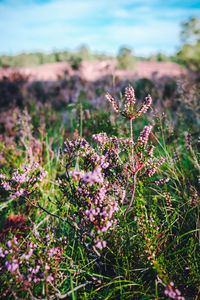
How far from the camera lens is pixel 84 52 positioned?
34.4 meters

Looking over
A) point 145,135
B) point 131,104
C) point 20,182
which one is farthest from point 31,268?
point 131,104

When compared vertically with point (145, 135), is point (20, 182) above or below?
below

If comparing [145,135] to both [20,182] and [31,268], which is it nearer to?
[20,182]

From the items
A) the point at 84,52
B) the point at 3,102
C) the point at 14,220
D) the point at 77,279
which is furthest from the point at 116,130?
the point at 84,52

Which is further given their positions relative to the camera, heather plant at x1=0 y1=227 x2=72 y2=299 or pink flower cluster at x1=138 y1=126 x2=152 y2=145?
pink flower cluster at x1=138 y1=126 x2=152 y2=145

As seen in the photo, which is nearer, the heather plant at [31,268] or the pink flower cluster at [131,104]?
the heather plant at [31,268]

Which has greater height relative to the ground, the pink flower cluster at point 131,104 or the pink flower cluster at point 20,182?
the pink flower cluster at point 131,104

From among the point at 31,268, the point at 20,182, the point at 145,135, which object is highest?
the point at 145,135

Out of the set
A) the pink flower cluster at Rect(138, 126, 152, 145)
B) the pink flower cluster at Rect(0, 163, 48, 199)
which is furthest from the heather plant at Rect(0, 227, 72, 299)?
the pink flower cluster at Rect(138, 126, 152, 145)

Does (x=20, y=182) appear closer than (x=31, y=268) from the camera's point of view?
No

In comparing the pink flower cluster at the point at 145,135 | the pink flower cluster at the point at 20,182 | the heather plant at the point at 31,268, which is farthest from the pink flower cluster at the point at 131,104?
the heather plant at the point at 31,268

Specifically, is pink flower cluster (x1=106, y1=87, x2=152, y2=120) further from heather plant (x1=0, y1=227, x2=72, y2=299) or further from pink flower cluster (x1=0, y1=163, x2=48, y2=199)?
heather plant (x1=0, y1=227, x2=72, y2=299)

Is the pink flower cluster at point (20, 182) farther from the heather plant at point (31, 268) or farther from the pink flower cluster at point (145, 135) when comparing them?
the pink flower cluster at point (145, 135)

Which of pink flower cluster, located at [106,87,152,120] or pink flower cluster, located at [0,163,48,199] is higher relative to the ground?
pink flower cluster, located at [106,87,152,120]
